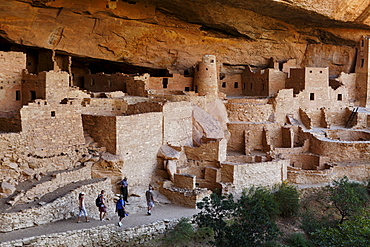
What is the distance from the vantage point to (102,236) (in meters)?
9.54

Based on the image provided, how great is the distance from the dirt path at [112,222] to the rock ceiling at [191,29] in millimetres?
8581

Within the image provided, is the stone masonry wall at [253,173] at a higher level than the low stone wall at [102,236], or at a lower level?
higher

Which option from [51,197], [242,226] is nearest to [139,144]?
[51,197]

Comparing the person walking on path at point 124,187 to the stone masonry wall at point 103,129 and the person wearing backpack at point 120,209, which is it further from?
the person wearing backpack at point 120,209

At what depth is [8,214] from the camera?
8.82 meters

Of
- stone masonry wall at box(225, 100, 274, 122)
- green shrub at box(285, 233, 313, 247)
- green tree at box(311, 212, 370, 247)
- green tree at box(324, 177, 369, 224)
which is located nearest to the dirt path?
green shrub at box(285, 233, 313, 247)

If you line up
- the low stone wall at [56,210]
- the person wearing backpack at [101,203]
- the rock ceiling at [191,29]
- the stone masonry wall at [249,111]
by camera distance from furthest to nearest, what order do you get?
the stone masonry wall at [249,111], the rock ceiling at [191,29], the person wearing backpack at [101,203], the low stone wall at [56,210]

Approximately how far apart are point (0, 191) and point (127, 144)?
3.96 m

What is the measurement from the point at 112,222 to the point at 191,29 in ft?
39.5

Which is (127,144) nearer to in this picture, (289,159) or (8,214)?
(8,214)

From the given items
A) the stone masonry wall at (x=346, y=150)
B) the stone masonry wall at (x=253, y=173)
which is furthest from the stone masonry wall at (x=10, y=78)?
the stone masonry wall at (x=346, y=150)

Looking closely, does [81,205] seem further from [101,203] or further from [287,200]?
[287,200]

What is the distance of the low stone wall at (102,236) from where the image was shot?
28.4 ft

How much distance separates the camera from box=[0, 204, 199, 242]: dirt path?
878 centimetres
